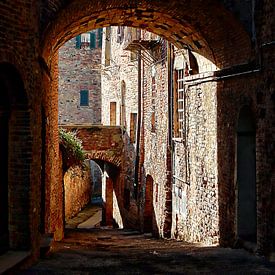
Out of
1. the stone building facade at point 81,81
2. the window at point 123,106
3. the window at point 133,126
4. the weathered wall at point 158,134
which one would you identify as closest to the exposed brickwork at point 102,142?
the window at point 133,126

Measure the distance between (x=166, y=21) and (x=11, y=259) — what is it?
6.30 metres

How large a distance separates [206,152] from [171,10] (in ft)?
11.4

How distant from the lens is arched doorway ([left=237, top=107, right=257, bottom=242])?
32.2 feet

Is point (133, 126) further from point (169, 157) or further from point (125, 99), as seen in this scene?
point (169, 157)

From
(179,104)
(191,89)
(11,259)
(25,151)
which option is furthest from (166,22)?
(11,259)

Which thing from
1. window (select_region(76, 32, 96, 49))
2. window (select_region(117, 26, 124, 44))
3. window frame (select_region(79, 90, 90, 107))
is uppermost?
window (select_region(76, 32, 96, 49))

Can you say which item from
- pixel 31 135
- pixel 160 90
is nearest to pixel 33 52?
pixel 31 135

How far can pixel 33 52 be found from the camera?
7.55 metres

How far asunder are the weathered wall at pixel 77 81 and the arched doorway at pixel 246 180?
82.3ft

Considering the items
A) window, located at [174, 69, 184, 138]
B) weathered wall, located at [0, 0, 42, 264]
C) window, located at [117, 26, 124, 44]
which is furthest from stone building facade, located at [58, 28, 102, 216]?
weathered wall, located at [0, 0, 42, 264]

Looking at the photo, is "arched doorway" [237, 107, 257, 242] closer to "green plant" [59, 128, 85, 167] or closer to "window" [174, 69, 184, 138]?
"window" [174, 69, 184, 138]

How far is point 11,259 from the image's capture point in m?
6.67

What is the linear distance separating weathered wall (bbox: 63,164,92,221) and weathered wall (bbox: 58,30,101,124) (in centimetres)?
546

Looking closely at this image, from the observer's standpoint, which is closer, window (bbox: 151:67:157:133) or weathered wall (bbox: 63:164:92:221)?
window (bbox: 151:67:157:133)
